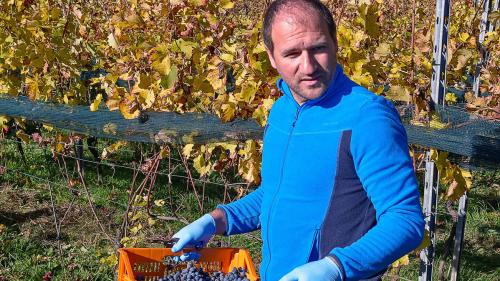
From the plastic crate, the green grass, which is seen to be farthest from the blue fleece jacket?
the green grass

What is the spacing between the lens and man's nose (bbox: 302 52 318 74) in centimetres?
149

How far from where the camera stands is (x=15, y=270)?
3889 millimetres

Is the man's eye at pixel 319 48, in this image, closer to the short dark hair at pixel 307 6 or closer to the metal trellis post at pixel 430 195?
the short dark hair at pixel 307 6

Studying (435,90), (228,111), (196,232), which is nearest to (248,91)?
(228,111)

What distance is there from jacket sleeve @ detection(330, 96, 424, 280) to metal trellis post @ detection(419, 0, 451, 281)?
115cm

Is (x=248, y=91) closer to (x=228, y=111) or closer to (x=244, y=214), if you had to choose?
(x=228, y=111)

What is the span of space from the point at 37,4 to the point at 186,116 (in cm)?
227

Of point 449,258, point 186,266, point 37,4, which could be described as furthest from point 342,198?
point 37,4

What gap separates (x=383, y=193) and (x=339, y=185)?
138mm

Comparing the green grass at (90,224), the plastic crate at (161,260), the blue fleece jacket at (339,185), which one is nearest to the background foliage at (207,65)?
the green grass at (90,224)

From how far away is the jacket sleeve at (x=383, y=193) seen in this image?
4.42 ft

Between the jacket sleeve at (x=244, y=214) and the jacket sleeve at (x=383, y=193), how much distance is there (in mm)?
481

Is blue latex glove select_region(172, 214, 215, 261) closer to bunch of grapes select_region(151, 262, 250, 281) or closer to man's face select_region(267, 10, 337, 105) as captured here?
bunch of grapes select_region(151, 262, 250, 281)

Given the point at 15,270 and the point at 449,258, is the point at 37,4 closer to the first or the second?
the point at 15,270
